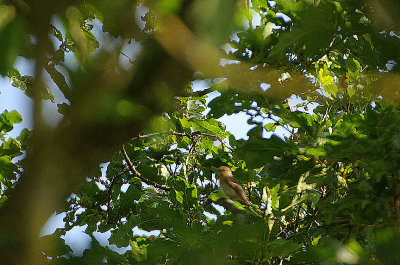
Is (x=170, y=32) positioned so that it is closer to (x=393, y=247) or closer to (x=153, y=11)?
(x=153, y=11)

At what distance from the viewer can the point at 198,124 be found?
155 inches

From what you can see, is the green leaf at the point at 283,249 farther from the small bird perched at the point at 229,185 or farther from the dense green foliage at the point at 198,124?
the small bird perched at the point at 229,185

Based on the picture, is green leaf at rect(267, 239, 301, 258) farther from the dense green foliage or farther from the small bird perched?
the small bird perched

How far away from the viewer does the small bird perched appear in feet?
12.7

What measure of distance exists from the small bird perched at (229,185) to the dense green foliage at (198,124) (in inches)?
3.5

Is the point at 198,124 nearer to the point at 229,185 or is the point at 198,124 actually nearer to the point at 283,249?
the point at 229,185

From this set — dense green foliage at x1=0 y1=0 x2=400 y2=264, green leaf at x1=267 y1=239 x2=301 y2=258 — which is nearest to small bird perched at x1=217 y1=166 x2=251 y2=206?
dense green foliage at x1=0 y1=0 x2=400 y2=264

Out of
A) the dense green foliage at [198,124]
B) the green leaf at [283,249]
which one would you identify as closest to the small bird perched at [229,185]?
the dense green foliage at [198,124]

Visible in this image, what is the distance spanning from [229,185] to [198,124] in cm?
59

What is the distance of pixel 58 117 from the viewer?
766mm

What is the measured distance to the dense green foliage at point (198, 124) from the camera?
0.73 meters

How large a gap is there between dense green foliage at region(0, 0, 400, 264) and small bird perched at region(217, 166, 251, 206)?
0.29 ft

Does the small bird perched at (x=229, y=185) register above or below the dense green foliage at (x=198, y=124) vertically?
above

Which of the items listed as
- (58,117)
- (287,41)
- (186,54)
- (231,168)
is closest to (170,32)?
(186,54)
